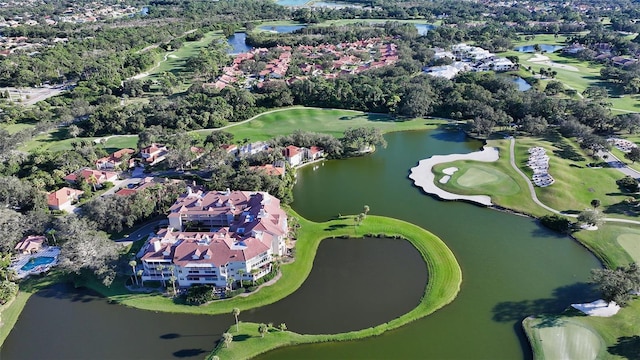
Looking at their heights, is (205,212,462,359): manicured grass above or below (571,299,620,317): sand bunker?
below

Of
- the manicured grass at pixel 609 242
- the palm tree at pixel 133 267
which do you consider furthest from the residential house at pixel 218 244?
the manicured grass at pixel 609 242

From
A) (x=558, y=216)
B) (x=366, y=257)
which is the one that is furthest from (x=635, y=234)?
(x=366, y=257)

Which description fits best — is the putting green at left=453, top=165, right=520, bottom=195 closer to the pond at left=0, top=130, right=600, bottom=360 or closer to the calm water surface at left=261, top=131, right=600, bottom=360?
the calm water surface at left=261, top=131, right=600, bottom=360

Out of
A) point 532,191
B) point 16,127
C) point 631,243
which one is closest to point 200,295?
point 532,191

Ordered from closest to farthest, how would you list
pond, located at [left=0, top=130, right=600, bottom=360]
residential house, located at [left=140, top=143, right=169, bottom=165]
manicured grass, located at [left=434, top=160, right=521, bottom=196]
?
pond, located at [left=0, top=130, right=600, bottom=360]
manicured grass, located at [left=434, top=160, right=521, bottom=196]
residential house, located at [left=140, top=143, right=169, bottom=165]

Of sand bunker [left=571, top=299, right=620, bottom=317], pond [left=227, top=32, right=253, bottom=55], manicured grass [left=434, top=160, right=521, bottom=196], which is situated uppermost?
pond [left=227, top=32, right=253, bottom=55]

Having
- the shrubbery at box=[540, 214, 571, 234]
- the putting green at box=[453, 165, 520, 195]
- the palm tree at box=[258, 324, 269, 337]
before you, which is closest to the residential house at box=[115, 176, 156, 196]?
the palm tree at box=[258, 324, 269, 337]

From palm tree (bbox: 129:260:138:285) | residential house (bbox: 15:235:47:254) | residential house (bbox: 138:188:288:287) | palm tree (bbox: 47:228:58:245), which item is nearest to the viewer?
palm tree (bbox: 129:260:138:285)
